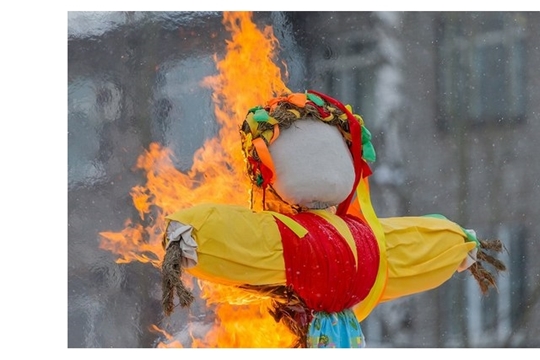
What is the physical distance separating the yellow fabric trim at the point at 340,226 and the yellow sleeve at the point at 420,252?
9cm

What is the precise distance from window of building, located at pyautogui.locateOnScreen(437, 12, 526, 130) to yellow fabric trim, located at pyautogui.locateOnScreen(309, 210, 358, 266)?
1559 mm

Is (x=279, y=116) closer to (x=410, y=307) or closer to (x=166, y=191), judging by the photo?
(x=166, y=191)

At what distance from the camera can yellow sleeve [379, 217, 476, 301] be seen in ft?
6.75

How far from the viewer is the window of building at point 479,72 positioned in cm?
351

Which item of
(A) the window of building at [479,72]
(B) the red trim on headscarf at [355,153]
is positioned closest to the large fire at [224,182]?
(B) the red trim on headscarf at [355,153]

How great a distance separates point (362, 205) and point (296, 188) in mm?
168

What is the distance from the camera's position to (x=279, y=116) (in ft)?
6.71

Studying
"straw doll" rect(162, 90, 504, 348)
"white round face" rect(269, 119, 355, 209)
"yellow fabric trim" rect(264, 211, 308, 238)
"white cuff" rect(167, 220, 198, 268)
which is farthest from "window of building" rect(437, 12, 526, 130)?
"white cuff" rect(167, 220, 198, 268)

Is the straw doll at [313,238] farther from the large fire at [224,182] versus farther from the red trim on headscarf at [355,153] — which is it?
the large fire at [224,182]

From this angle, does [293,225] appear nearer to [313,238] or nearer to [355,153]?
[313,238]

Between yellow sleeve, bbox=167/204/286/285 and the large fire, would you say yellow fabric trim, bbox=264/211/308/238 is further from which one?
the large fire

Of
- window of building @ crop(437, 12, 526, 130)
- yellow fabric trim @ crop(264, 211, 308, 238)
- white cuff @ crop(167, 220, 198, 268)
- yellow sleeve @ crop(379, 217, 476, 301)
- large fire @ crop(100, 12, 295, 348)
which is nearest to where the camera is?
white cuff @ crop(167, 220, 198, 268)

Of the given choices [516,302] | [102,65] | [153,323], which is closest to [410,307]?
[516,302]

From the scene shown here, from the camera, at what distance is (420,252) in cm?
Result: 209
